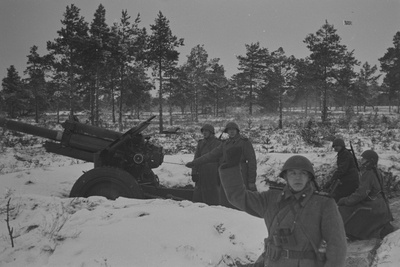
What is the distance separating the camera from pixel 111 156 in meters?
6.03

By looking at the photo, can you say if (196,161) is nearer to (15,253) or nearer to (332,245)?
(15,253)

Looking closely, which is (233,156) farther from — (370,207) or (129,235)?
(370,207)

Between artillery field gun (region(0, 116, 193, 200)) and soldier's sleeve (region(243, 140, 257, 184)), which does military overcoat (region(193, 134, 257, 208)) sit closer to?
soldier's sleeve (region(243, 140, 257, 184))

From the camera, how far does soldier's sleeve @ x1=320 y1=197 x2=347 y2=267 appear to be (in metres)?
1.98

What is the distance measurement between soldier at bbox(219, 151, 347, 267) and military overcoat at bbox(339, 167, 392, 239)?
3.43 metres

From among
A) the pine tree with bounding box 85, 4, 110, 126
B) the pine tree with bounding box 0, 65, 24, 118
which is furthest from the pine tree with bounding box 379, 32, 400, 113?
the pine tree with bounding box 0, 65, 24, 118

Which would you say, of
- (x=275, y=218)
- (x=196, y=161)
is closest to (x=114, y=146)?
(x=196, y=161)

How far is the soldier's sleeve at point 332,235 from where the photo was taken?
6.51ft

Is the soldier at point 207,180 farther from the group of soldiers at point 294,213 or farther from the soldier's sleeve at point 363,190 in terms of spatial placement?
the group of soldiers at point 294,213

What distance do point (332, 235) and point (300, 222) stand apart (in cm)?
22

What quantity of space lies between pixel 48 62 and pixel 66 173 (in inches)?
839

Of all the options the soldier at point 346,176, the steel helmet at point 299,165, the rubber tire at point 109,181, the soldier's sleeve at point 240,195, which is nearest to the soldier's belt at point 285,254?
the soldier's sleeve at point 240,195

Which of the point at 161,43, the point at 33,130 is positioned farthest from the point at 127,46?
the point at 33,130

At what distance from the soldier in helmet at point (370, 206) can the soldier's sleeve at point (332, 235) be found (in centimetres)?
341
